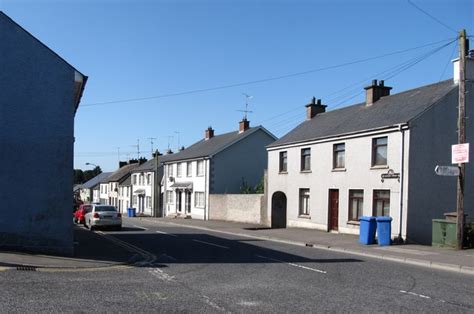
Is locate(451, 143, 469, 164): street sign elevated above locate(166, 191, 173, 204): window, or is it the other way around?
locate(451, 143, 469, 164): street sign

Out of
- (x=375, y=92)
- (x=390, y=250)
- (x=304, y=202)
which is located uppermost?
(x=375, y=92)

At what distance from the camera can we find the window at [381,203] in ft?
75.9

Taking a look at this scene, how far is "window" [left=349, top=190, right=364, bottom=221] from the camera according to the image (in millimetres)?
25128

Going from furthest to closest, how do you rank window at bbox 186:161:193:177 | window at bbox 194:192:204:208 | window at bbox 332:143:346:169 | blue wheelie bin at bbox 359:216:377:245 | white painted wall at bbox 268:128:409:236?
window at bbox 186:161:193:177
window at bbox 194:192:204:208
window at bbox 332:143:346:169
white painted wall at bbox 268:128:409:236
blue wheelie bin at bbox 359:216:377:245

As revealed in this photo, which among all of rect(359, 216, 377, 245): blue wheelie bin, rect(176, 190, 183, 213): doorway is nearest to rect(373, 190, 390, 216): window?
rect(359, 216, 377, 245): blue wheelie bin

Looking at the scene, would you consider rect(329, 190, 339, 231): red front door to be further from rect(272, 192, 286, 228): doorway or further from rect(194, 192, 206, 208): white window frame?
rect(194, 192, 206, 208): white window frame

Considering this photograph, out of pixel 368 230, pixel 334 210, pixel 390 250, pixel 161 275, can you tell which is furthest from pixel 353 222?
pixel 161 275

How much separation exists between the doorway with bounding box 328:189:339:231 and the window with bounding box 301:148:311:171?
291cm

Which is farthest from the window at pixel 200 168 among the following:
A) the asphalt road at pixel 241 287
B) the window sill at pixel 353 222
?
the asphalt road at pixel 241 287

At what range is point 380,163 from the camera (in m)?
23.9

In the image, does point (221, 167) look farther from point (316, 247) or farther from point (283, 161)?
point (316, 247)

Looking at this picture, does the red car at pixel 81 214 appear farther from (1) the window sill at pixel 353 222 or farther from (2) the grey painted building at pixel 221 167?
(1) the window sill at pixel 353 222

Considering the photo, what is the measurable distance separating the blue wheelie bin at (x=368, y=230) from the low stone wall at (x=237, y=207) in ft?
45.6

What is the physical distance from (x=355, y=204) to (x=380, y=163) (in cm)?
269
